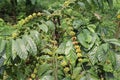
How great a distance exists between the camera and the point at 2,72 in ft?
5.75

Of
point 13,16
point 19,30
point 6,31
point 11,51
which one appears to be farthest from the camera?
point 13,16

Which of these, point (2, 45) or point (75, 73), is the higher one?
point (2, 45)

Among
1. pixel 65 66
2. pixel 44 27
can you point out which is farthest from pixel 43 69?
pixel 44 27

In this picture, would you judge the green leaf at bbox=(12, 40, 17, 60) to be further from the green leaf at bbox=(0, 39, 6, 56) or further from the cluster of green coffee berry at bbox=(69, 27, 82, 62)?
the cluster of green coffee berry at bbox=(69, 27, 82, 62)

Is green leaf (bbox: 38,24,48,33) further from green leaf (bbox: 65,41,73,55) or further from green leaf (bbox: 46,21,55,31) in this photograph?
green leaf (bbox: 65,41,73,55)

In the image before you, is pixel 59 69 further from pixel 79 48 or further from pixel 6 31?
pixel 6 31

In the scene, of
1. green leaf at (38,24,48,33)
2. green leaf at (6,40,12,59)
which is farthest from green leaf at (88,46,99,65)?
green leaf at (6,40,12,59)

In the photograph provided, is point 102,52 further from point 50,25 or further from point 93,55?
point 50,25

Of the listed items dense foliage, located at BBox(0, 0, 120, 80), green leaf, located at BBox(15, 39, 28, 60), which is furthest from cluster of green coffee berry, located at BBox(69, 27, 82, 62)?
green leaf, located at BBox(15, 39, 28, 60)

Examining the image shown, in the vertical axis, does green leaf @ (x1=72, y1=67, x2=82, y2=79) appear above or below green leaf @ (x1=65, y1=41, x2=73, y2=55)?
below

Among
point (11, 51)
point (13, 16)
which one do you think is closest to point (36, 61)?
point (11, 51)

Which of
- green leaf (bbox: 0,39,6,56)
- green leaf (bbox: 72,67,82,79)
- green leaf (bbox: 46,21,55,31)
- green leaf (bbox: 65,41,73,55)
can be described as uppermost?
green leaf (bbox: 46,21,55,31)

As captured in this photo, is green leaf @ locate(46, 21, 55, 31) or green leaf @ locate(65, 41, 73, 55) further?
green leaf @ locate(46, 21, 55, 31)

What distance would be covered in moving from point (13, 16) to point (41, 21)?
4.15m
